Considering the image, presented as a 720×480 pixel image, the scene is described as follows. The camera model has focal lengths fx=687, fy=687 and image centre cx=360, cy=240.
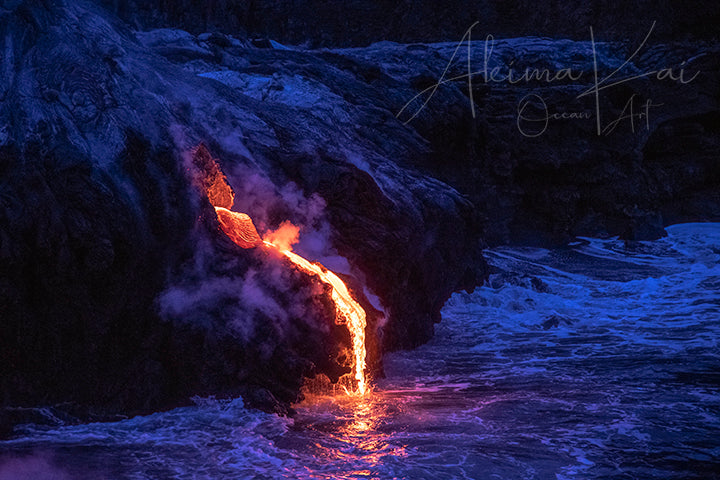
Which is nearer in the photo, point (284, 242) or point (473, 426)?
point (473, 426)

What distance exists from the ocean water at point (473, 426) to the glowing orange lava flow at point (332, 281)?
403 mm

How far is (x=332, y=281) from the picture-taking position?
26.4ft

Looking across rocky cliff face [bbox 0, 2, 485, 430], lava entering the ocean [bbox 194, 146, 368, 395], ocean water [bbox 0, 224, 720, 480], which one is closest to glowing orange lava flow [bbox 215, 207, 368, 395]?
lava entering the ocean [bbox 194, 146, 368, 395]

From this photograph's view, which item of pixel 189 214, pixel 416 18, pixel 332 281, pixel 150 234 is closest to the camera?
pixel 150 234

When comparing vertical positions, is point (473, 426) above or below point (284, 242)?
below

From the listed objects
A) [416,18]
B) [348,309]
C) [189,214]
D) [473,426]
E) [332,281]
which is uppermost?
[416,18]

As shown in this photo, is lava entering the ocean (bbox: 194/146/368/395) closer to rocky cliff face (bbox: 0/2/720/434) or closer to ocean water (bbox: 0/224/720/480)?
rocky cliff face (bbox: 0/2/720/434)

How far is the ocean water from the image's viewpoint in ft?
16.3

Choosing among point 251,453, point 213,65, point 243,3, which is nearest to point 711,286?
point 213,65

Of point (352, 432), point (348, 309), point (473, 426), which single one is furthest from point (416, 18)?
point (352, 432)

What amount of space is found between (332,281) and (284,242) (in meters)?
0.77

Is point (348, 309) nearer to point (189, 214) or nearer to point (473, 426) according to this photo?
point (189, 214)

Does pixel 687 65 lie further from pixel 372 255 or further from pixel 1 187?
pixel 1 187

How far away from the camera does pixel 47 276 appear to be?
5992mm
